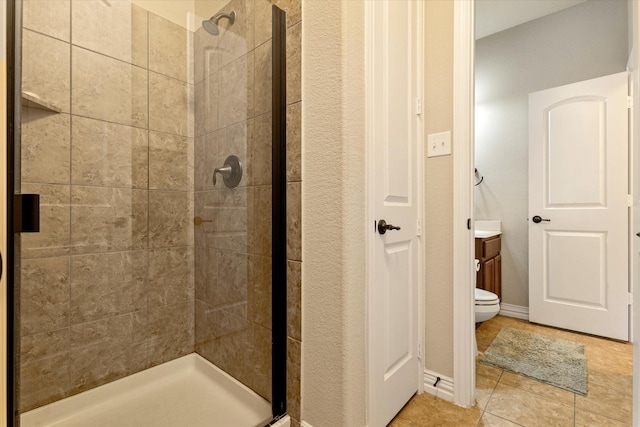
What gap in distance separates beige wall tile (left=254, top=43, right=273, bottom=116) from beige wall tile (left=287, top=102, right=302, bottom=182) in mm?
116

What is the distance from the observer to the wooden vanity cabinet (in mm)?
2506

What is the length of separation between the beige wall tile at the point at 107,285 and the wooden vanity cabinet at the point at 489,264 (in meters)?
2.51

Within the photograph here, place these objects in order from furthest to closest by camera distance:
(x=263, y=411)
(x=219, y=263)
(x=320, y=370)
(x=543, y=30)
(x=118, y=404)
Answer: (x=543, y=30)
(x=219, y=263)
(x=118, y=404)
(x=263, y=411)
(x=320, y=370)

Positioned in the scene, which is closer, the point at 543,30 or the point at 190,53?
the point at 190,53

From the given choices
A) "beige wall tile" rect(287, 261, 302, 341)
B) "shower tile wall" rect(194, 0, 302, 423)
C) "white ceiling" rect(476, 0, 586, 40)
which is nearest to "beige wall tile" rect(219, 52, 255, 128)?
"shower tile wall" rect(194, 0, 302, 423)

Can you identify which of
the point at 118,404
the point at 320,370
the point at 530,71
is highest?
the point at 530,71

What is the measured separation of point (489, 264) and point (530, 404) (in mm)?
1413

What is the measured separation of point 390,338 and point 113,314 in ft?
4.44

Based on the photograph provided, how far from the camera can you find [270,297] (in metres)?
1.25

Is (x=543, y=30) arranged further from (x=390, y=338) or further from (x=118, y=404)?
(x=118, y=404)

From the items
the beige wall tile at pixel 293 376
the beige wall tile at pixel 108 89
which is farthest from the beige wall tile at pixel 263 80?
the beige wall tile at pixel 293 376

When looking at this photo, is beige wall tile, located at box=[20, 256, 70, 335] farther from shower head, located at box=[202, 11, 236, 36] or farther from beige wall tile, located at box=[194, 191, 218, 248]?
shower head, located at box=[202, 11, 236, 36]

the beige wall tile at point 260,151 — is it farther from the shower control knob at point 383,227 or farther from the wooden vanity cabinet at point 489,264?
the wooden vanity cabinet at point 489,264

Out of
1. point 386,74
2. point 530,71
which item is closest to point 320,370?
point 386,74
